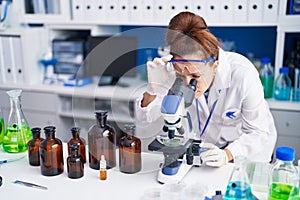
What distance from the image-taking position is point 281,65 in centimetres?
240

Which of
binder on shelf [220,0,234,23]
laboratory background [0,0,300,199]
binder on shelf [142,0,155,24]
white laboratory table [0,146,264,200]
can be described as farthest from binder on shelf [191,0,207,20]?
white laboratory table [0,146,264,200]

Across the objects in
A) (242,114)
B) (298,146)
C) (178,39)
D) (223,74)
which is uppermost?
(178,39)

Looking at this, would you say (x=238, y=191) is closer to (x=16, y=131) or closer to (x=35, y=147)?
(x=35, y=147)

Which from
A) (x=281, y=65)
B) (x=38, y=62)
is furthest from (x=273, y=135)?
(x=38, y=62)

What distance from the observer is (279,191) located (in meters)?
1.02

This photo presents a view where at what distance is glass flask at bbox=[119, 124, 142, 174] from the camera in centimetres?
123

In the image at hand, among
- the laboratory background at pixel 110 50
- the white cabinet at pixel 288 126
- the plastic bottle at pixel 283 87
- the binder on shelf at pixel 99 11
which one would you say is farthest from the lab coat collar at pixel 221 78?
the binder on shelf at pixel 99 11

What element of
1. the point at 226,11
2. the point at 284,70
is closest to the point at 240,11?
the point at 226,11

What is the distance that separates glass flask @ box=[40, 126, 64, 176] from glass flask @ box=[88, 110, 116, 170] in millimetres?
111

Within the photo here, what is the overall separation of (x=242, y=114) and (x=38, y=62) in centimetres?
189

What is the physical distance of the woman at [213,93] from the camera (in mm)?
1314

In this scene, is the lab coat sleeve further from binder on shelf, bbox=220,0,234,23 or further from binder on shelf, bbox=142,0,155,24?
binder on shelf, bbox=142,0,155,24

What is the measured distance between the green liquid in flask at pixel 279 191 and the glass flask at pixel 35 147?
80 cm

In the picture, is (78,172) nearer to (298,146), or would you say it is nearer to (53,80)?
(298,146)
